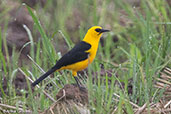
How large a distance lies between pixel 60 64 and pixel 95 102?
83 cm

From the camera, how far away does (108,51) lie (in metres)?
6.35

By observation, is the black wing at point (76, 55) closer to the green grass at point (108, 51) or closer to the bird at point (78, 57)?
the bird at point (78, 57)

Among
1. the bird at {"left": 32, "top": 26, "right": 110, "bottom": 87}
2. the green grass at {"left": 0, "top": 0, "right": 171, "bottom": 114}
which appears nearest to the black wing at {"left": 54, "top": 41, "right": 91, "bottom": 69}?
the bird at {"left": 32, "top": 26, "right": 110, "bottom": 87}

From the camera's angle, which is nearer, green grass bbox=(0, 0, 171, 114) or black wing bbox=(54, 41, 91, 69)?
green grass bbox=(0, 0, 171, 114)

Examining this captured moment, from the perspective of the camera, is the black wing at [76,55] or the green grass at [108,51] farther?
the black wing at [76,55]

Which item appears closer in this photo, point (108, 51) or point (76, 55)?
point (76, 55)

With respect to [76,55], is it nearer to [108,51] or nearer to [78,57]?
[78,57]

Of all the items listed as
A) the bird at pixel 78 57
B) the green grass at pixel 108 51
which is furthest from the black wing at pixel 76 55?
the green grass at pixel 108 51

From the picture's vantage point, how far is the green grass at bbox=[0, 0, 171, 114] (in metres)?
3.55

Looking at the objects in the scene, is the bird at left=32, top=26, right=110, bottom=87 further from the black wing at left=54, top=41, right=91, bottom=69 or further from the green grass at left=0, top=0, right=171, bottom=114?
the green grass at left=0, top=0, right=171, bottom=114

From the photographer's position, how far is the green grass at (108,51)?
3546mm

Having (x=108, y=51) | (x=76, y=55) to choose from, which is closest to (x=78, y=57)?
(x=76, y=55)

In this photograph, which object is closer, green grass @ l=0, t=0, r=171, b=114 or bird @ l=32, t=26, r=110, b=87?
green grass @ l=0, t=0, r=171, b=114

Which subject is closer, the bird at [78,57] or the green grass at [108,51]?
the green grass at [108,51]
